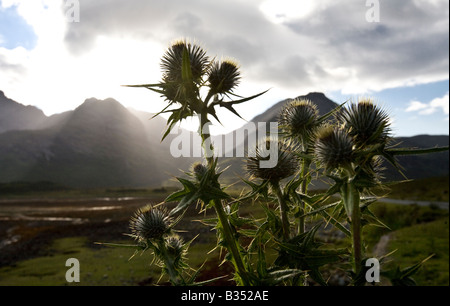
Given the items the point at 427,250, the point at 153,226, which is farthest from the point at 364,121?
the point at 427,250

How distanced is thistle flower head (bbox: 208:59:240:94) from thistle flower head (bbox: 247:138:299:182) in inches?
28.7

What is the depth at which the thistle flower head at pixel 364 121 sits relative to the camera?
2689mm

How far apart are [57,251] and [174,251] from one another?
4028 cm

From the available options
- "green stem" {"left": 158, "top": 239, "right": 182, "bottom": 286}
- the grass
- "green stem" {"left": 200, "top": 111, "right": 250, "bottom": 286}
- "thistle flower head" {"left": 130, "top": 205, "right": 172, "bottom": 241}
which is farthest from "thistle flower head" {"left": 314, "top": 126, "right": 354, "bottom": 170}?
the grass

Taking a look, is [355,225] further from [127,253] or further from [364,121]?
[127,253]

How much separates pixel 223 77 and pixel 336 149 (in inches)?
53.8

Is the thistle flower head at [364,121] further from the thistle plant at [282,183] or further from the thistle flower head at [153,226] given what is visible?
the thistle flower head at [153,226]

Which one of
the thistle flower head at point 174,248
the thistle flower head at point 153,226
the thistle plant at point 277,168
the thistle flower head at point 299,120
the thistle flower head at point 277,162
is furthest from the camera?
the thistle flower head at point 174,248

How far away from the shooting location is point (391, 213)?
1699 inches

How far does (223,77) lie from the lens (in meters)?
3.14

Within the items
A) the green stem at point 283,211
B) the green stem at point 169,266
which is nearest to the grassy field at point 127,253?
the green stem at point 169,266

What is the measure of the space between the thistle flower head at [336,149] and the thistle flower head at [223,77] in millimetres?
1137
